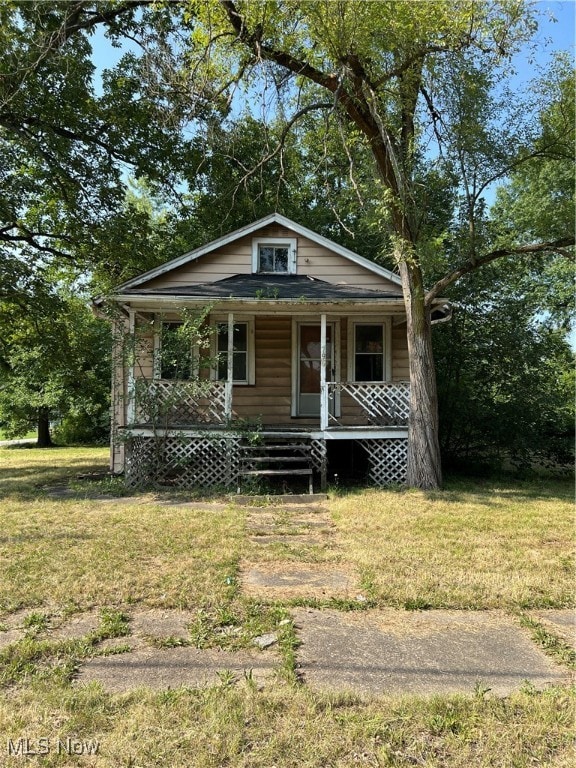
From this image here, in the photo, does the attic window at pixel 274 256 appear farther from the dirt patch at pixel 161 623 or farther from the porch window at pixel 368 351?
the dirt patch at pixel 161 623

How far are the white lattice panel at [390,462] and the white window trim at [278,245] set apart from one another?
4480mm

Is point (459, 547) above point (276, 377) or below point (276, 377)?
below

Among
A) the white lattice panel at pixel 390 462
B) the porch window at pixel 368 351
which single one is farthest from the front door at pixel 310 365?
the white lattice panel at pixel 390 462

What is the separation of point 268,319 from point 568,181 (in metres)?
6.50

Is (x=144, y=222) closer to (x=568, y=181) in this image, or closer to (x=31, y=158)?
(x=31, y=158)

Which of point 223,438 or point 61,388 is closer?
point 223,438

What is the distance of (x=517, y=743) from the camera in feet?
7.84

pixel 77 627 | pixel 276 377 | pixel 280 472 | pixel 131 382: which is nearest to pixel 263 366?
A: pixel 276 377

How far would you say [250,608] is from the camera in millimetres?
3883

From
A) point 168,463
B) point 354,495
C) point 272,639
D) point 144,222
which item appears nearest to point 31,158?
point 144,222

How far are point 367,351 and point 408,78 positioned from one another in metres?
5.23

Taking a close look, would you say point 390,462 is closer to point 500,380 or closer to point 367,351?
point 367,351

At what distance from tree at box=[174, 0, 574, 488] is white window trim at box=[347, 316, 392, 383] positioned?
175cm

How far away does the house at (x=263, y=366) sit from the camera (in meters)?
9.50
